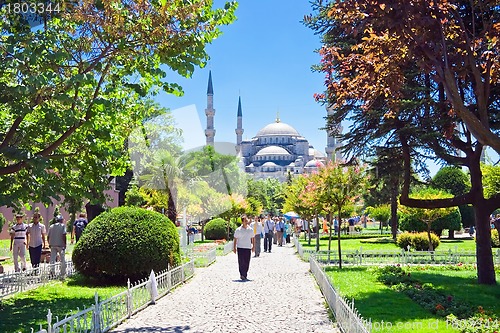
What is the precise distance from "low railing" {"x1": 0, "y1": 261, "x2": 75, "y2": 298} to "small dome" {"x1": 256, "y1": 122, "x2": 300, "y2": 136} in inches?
5347

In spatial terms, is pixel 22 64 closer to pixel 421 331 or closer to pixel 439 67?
pixel 439 67

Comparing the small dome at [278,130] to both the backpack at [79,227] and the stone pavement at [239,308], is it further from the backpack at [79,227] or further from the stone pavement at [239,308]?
the stone pavement at [239,308]

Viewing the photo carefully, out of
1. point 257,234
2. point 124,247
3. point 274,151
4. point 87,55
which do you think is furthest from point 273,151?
point 87,55

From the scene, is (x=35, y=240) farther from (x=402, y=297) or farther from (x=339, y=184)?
(x=402, y=297)

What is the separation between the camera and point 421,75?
43.3ft

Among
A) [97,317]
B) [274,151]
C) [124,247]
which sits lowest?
[97,317]

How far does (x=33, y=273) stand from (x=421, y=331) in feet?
27.8

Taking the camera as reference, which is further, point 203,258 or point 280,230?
point 280,230

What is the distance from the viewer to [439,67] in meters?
7.55

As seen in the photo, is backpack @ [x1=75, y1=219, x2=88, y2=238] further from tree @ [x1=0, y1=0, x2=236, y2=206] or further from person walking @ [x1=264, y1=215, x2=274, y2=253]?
person walking @ [x1=264, y1=215, x2=274, y2=253]

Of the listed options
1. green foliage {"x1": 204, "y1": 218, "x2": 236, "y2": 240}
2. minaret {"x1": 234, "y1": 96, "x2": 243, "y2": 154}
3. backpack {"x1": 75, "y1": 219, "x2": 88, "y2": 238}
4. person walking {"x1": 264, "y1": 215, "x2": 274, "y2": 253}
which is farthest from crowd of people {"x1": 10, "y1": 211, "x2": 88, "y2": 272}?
minaret {"x1": 234, "y1": 96, "x2": 243, "y2": 154}

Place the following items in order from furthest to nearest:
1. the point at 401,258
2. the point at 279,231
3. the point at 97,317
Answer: the point at 279,231 → the point at 401,258 → the point at 97,317

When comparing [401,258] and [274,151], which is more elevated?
[274,151]

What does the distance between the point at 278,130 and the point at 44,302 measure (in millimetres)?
139840
